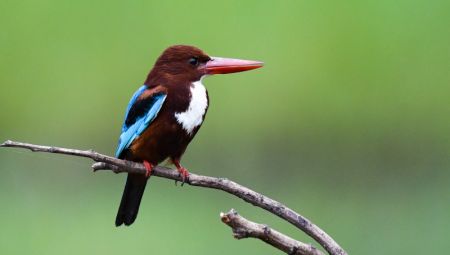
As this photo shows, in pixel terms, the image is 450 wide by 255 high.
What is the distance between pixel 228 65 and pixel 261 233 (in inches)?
23.4

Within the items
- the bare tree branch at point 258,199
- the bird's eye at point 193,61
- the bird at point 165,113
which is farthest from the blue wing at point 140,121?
the bare tree branch at point 258,199

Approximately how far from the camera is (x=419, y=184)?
3.20 meters

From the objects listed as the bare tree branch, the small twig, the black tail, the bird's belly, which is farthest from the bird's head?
the small twig

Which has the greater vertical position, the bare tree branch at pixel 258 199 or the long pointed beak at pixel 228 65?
the long pointed beak at pixel 228 65

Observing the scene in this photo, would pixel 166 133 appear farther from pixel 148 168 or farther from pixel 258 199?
pixel 258 199

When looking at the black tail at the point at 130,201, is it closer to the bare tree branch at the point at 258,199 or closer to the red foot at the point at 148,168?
the red foot at the point at 148,168

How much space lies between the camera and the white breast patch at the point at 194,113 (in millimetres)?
1987

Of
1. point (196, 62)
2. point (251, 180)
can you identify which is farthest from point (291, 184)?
point (196, 62)

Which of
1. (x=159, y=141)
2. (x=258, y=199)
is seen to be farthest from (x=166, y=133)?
(x=258, y=199)

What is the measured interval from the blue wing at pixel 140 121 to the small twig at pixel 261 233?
569mm

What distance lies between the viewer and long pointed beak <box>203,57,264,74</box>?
1.92m

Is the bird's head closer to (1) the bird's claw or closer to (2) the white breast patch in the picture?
(2) the white breast patch

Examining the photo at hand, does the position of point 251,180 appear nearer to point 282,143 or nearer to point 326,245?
point 282,143

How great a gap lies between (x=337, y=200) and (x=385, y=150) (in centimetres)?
30
